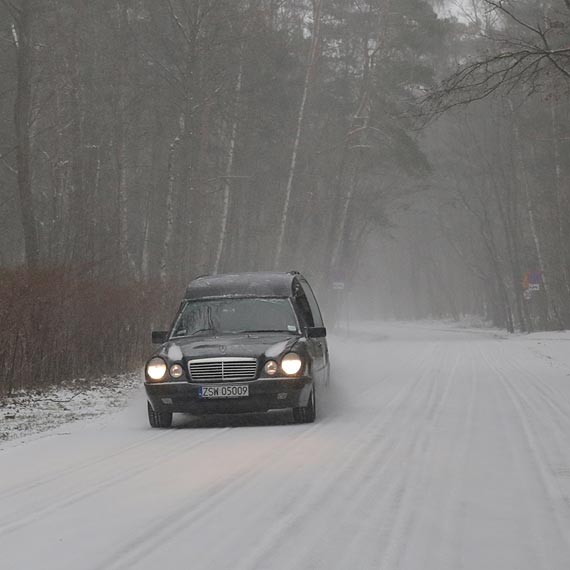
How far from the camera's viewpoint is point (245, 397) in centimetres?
1141

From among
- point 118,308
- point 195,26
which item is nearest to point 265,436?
point 118,308

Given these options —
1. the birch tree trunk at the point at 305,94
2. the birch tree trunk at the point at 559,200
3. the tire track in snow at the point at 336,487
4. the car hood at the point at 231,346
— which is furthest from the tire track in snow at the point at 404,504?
the birch tree trunk at the point at 559,200

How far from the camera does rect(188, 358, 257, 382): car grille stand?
11.5m

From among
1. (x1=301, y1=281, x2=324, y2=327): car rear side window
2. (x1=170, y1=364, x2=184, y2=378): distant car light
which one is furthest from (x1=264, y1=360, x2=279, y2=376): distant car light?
(x1=301, y1=281, x2=324, y2=327): car rear side window

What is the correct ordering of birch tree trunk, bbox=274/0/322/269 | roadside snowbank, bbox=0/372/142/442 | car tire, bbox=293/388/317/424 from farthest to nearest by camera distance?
1. birch tree trunk, bbox=274/0/322/269
2. roadside snowbank, bbox=0/372/142/442
3. car tire, bbox=293/388/317/424

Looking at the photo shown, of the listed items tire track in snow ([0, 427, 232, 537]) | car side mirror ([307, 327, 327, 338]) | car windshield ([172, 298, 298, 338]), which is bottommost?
tire track in snow ([0, 427, 232, 537])

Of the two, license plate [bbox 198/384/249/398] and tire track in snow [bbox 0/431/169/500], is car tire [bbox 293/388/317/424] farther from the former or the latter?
tire track in snow [bbox 0/431/169/500]

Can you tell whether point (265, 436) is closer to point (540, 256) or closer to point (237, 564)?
point (237, 564)

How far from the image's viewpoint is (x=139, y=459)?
9094 millimetres

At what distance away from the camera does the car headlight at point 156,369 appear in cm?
1159

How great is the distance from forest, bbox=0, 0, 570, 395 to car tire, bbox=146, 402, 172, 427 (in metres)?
3.62

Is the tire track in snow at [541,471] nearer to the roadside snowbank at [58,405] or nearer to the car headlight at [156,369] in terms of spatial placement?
the car headlight at [156,369]

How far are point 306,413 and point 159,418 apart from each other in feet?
5.55

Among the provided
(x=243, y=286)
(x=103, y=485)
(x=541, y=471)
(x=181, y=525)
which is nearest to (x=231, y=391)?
(x=243, y=286)
